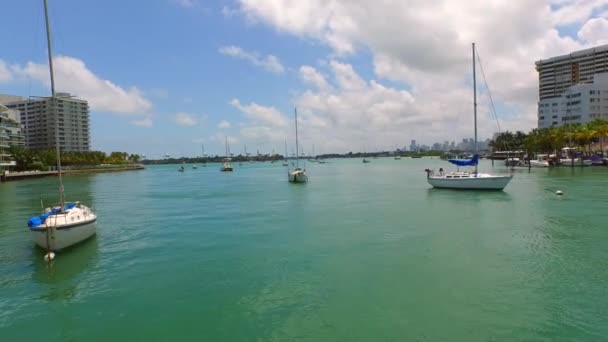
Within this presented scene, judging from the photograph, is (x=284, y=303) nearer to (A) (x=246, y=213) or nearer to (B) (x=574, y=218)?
(A) (x=246, y=213)

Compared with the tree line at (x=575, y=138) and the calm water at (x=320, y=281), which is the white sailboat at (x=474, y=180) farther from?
the tree line at (x=575, y=138)

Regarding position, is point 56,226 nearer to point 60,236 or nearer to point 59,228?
point 59,228

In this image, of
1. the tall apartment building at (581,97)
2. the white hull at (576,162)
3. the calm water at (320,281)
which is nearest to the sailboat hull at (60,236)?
the calm water at (320,281)

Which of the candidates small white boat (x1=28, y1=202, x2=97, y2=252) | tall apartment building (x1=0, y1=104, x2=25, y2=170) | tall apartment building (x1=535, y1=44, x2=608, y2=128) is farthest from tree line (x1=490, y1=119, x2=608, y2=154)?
tall apartment building (x1=0, y1=104, x2=25, y2=170)

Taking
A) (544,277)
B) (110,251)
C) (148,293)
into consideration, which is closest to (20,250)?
(110,251)

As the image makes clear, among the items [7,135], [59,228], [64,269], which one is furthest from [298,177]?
[7,135]

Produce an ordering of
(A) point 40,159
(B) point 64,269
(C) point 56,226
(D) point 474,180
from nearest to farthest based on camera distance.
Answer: (B) point 64,269, (C) point 56,226, (D) point 474,180, (A) point 40,159

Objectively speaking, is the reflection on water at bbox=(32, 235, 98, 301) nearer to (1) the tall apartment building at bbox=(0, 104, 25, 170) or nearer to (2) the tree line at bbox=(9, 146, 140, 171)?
(1) the tall apartment building at bbox=(0, 104, 25, 170)
